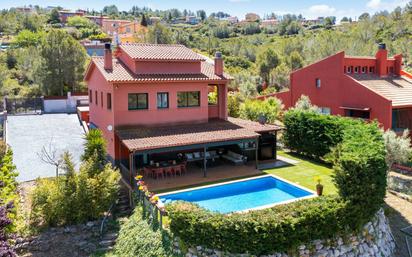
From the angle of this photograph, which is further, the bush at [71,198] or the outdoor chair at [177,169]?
the outdoor chair at [177,169]

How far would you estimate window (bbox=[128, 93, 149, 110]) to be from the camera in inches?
960

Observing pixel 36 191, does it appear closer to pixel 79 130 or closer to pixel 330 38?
pixel 79 130

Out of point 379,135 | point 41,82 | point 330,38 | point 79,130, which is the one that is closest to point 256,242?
point 379,135

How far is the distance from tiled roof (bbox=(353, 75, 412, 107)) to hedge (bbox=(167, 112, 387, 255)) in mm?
17614

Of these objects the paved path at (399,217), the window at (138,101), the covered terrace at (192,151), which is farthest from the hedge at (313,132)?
the window at (138,101)

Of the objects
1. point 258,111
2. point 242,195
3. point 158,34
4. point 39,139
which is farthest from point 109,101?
point 158,34

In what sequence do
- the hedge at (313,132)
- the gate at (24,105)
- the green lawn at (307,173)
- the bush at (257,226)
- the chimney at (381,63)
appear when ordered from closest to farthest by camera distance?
the bush at (257,226)
the green lawn at (307,173)
the hedge at (313,132)
the chimney at (381,63)
the gate at (24,105)

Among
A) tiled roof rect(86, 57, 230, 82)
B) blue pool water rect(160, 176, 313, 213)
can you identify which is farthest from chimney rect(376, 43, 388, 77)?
blue pool water rect(160, 176, 313, 213)

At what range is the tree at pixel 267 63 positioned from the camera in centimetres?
6412

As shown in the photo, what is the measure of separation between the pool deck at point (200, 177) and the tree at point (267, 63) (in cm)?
4157

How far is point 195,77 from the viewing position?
2589 centimetres

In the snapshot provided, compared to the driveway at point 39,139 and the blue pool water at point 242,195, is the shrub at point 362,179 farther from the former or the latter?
the driveway at point 39,139

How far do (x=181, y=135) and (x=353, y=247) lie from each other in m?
11.6

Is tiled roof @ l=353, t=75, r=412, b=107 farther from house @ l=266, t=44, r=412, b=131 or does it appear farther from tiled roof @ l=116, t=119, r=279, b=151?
tiled roof @ l=116, t=119, r=279, b=151
